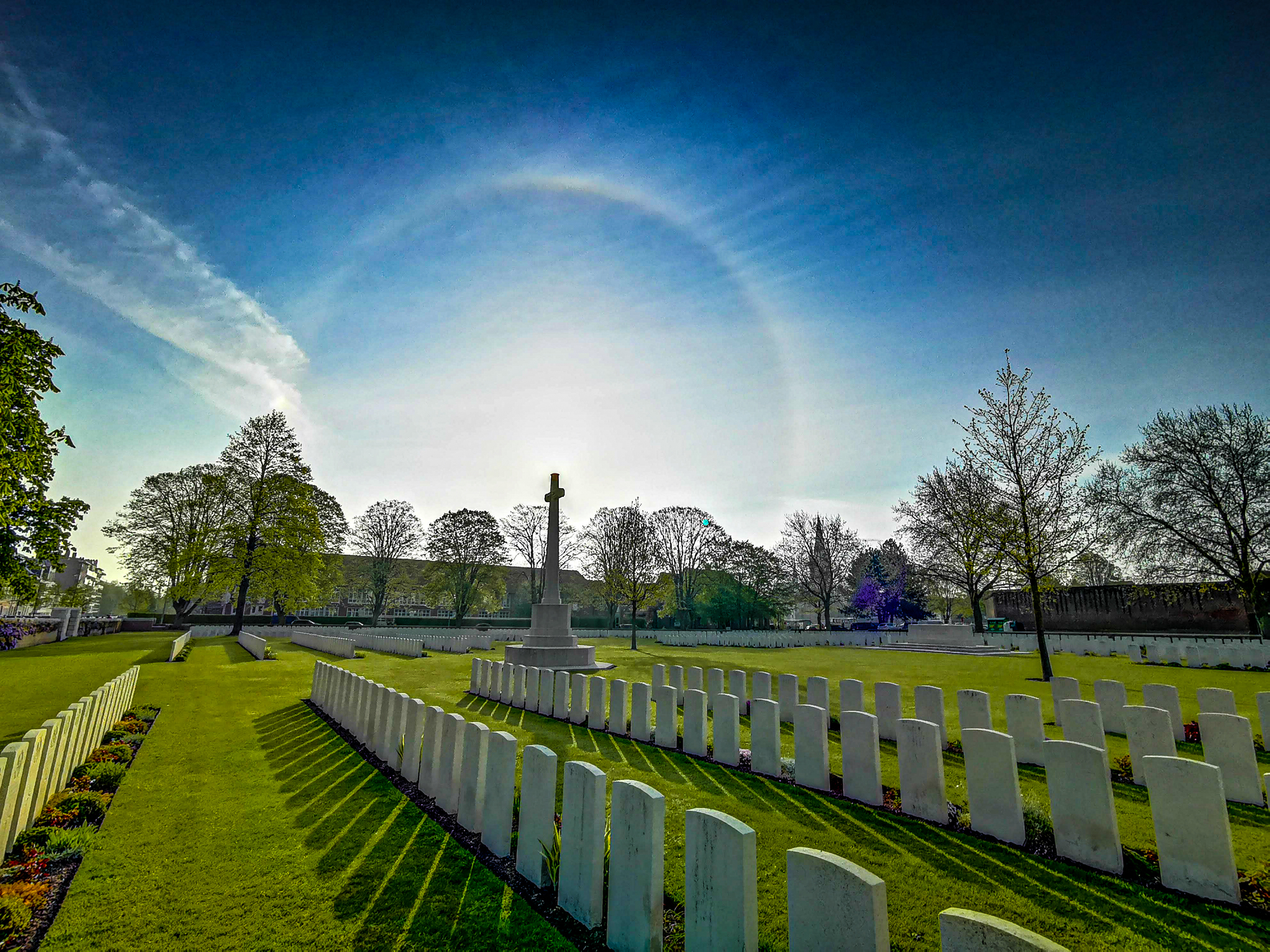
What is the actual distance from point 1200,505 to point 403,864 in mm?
32601

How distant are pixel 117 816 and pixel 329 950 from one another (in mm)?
3382

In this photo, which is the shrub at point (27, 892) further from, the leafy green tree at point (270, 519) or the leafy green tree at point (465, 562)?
the leafy green tree at point (465, 562)

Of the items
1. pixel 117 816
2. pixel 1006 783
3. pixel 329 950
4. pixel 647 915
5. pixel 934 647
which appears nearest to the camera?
pixel 647 915

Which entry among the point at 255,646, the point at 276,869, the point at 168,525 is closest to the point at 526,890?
the point at 276,869

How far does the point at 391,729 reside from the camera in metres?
6.17

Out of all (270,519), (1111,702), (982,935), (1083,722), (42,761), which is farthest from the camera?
(270,519)

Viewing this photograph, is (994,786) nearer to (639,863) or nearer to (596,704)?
(639,863)

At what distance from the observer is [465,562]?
152 ft

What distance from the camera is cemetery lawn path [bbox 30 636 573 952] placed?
3.13 meters

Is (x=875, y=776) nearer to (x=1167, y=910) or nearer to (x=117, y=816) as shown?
(x=1167, y=910)

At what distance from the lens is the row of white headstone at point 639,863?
75.0 inches

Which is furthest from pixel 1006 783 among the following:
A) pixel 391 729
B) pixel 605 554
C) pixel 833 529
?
pixel 833 529

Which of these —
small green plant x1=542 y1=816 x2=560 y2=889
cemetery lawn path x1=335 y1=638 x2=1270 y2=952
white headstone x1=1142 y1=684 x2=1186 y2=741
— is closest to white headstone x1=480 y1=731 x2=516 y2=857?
small green plant x1=542 y1=816 x2=560 y2=889

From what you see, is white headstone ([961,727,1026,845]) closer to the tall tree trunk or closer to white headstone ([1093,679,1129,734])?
white headstone ([1093,679,1129,734])
